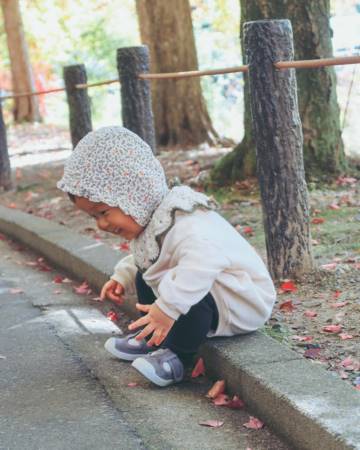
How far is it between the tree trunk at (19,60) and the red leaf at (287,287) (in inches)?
642

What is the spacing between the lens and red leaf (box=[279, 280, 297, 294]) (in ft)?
14.3

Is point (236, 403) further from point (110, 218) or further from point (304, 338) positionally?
point (110, 218)

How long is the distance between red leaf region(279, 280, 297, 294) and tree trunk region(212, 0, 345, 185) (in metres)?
2.74

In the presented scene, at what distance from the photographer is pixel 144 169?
3477 millimetres

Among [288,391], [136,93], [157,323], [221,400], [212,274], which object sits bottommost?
[221,400]

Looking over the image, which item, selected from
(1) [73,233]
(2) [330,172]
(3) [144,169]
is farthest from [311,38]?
(3) [144,169]

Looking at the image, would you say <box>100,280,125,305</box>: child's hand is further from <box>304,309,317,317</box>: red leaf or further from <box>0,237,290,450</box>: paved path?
<box>304,309,317,317</box>: red leaf

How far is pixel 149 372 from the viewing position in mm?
3379

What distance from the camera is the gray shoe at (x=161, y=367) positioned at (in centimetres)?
338

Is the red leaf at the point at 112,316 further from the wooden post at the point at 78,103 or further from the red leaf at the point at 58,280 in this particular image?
the wooden post at the point at 78,103

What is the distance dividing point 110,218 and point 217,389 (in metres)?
0.76

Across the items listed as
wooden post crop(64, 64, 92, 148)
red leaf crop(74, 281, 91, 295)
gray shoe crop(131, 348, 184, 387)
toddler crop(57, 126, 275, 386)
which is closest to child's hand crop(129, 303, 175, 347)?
toddler crop(57, 126, 275, 386)

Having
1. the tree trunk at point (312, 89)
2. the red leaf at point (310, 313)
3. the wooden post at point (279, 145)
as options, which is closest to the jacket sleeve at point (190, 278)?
the red leaf at point (310, 313)

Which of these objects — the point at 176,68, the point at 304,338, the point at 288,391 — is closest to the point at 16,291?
the point at 304,338
